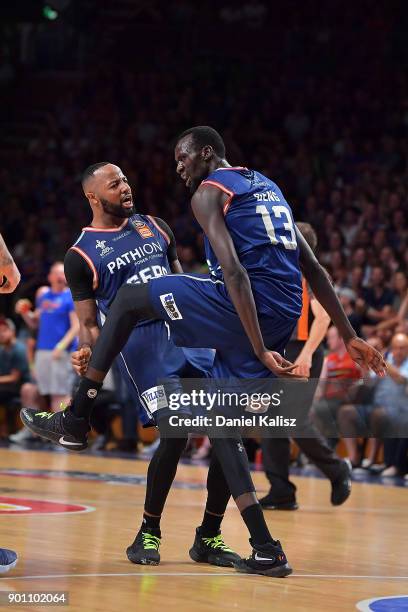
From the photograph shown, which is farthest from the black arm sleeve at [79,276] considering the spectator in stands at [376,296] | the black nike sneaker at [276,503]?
the spectator in stands at [376,296]

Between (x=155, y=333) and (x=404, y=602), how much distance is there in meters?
1.97

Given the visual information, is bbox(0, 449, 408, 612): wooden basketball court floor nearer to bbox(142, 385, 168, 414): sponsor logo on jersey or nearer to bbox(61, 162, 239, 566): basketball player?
bbox(61, 162, 239, 566): basketball player

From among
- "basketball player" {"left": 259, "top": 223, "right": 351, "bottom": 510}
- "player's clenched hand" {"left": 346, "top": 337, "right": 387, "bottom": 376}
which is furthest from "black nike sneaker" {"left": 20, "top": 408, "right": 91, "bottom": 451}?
"basketball player" {"left": 259, "top": 223, "right": 351, "bottom": 510}

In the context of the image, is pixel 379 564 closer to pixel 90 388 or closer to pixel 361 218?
pixel 90 388

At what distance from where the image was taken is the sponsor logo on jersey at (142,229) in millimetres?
6719

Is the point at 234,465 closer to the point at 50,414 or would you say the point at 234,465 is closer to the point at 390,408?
the point at 50,414

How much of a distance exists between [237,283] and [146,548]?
1.52m

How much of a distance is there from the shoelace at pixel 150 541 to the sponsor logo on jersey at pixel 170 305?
4.12 ft

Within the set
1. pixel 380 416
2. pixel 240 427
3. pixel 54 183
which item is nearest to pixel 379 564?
pixel 380 416

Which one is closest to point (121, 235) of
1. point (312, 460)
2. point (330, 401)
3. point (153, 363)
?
point (153, 363)

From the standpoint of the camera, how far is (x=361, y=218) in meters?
15.7

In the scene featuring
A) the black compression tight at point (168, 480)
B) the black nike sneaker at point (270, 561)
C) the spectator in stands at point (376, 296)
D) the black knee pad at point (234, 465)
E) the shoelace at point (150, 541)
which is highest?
the black knee pad at point (234, 465)

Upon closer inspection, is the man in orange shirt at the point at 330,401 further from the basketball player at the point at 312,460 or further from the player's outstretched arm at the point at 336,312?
the basketball player at the point at 312,460

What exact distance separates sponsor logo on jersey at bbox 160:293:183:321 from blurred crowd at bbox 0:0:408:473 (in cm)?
800
